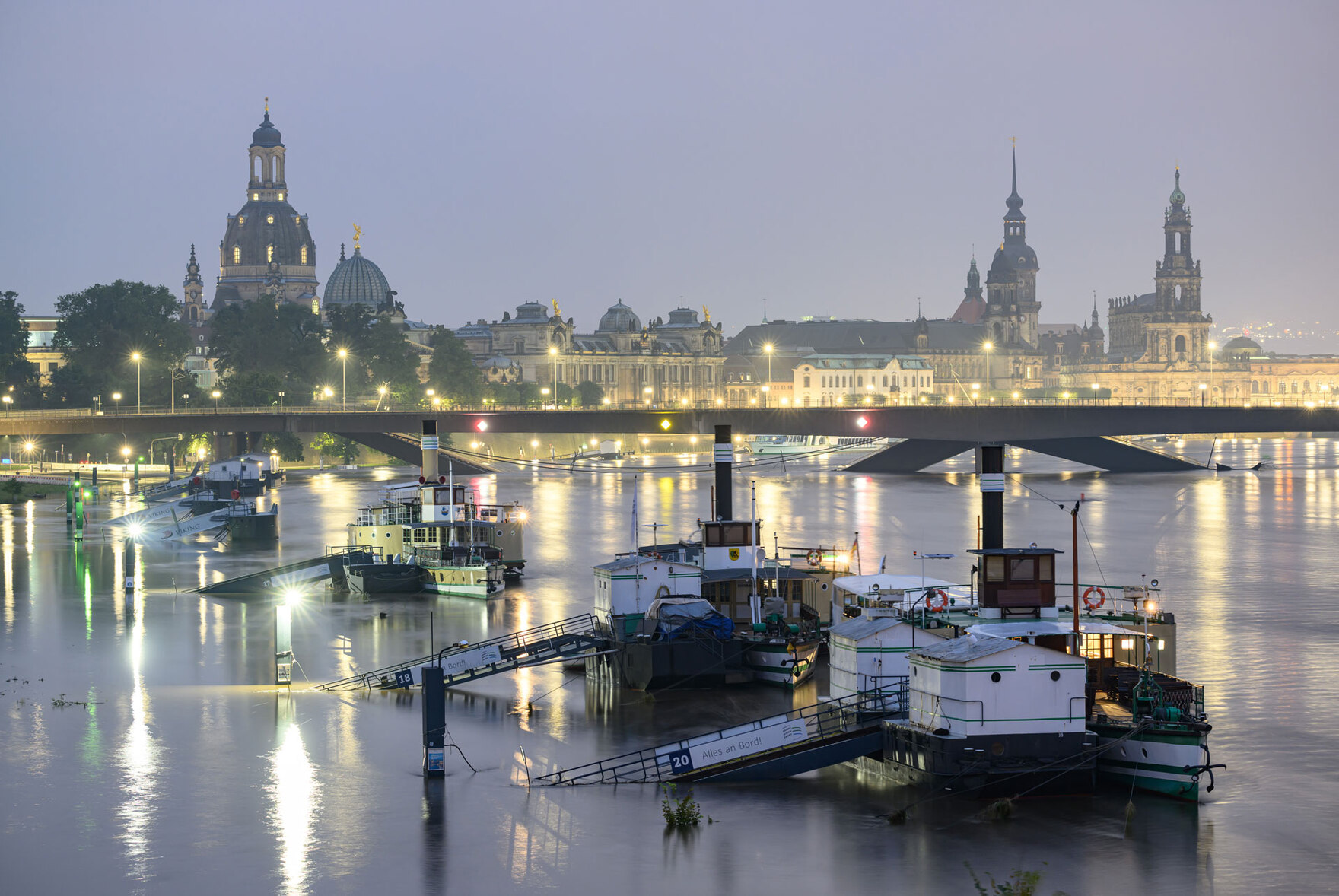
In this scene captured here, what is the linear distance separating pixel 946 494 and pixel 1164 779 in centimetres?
9061

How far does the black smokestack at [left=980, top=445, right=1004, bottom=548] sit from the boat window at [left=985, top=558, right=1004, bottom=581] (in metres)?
2.77

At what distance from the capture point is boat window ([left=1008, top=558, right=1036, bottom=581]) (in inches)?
1519

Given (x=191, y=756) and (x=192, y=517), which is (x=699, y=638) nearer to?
(x=191, y=756)

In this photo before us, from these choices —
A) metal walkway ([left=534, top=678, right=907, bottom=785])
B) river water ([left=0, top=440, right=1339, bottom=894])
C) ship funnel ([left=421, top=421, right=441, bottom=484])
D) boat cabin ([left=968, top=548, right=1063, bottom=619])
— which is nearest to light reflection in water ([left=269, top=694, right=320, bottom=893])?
river water ([left=0, top=440, right=1339, bottom=894])

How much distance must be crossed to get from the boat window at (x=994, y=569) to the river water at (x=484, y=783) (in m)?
5.99

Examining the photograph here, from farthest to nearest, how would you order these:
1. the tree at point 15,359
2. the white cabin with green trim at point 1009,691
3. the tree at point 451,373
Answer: the tree at point 451,373 → the tree at point 15,359 → the white cabin with green trim at point 1009,691

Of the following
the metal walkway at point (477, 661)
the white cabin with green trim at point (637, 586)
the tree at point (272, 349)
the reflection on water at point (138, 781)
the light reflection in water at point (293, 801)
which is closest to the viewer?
the light reflection in water at point (293, 801)

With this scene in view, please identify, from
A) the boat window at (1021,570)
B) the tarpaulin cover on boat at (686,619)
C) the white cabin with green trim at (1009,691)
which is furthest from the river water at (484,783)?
the boat window at (1021,570)

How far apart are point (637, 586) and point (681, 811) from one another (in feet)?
49.8

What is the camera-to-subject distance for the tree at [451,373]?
194m

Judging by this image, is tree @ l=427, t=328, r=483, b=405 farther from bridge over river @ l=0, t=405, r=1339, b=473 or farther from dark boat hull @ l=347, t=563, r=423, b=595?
dark boat hull @ l=347, t=563, r=423, b=595

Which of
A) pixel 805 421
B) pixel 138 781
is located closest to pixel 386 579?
pixel 138 781

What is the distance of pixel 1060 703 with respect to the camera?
33062mm

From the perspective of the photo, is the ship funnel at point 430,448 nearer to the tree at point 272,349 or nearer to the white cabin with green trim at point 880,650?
the white cabin with green trim at point 880,650
